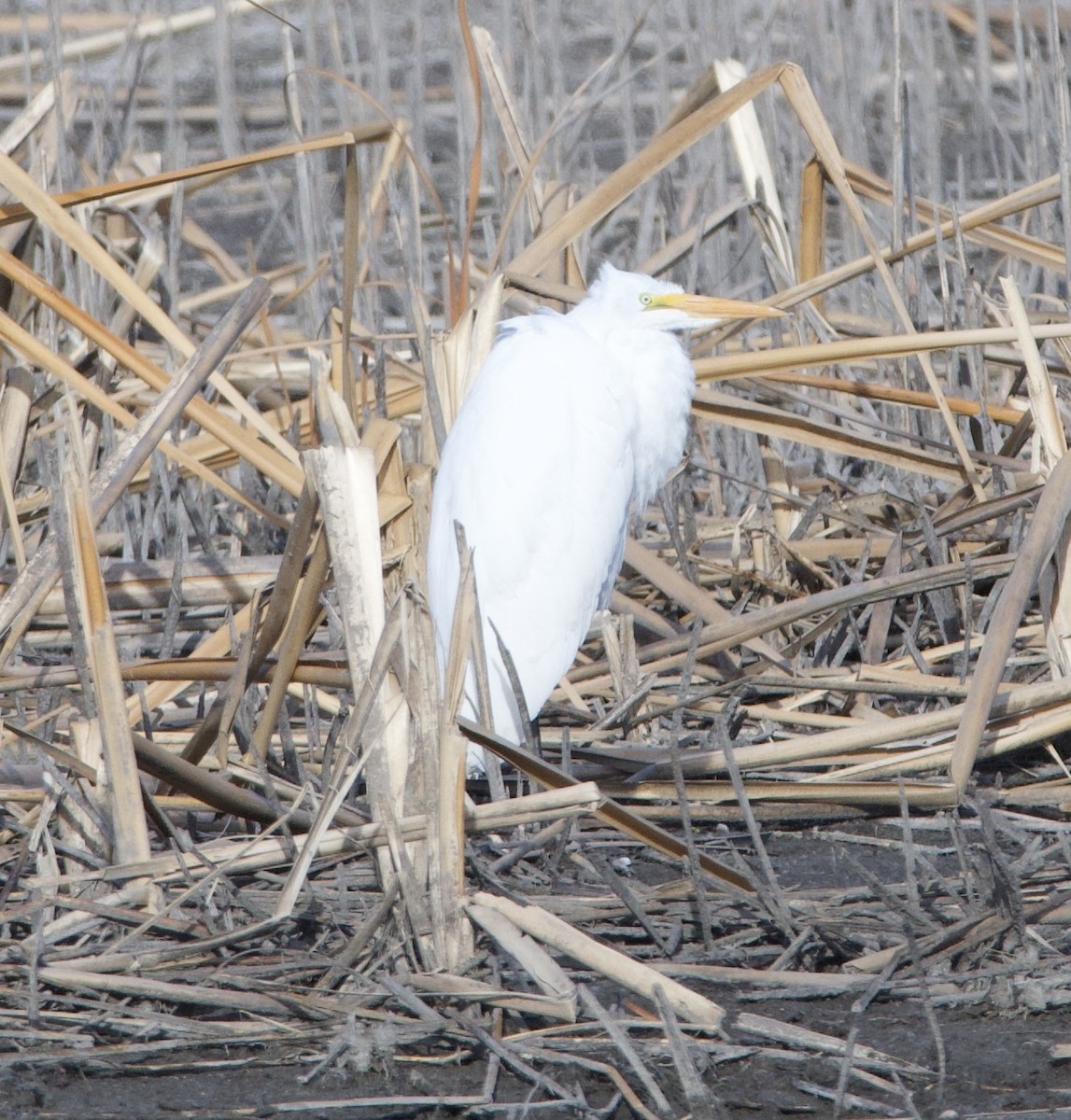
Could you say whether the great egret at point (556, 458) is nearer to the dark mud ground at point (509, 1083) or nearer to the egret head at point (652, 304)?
the egret head at point (652, 304)

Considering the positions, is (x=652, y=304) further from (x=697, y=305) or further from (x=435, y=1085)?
(x=435, y=1085)

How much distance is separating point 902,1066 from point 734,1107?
200 mm

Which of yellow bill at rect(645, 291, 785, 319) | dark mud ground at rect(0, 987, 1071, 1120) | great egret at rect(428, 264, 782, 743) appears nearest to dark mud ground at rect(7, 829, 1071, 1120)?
dark mud ground at rect(0, 987, 1071, 1120)

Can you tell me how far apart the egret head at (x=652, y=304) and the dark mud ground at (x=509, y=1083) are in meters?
1.66

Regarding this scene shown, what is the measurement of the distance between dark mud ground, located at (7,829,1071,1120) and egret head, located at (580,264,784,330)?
1655 millimetres

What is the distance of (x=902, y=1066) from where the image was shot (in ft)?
5.62

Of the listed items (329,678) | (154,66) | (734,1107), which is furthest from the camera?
(154,66)

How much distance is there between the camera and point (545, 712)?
125 inches

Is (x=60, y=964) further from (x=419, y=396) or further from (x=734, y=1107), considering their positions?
(x=419, y=396)

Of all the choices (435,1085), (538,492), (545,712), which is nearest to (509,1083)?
(435,1085)

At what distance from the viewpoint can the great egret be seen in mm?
3064

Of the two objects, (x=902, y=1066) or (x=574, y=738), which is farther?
(x=574, y=738)

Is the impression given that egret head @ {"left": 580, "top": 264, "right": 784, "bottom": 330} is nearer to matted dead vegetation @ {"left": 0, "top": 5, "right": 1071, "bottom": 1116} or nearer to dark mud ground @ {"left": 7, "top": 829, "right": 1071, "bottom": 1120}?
matted dead vegetation @ {"left": 0, "top": 5, "right": 1071, "bottom": 1116}

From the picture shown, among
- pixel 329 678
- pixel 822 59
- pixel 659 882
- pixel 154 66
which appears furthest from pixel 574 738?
pixel 154 66
